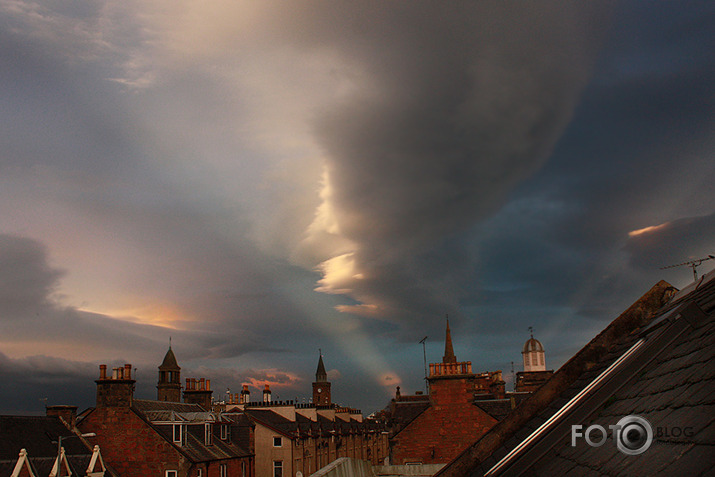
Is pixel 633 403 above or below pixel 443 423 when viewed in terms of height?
above

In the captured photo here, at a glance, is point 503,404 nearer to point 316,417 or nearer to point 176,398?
point 316,417

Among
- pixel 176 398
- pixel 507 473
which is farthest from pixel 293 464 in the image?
pixel 176 398

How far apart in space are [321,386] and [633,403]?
577ft

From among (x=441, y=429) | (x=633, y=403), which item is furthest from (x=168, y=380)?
(x=633, y=403)

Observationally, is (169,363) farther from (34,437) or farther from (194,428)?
(34,437)

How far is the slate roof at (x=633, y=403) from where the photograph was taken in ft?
11.5

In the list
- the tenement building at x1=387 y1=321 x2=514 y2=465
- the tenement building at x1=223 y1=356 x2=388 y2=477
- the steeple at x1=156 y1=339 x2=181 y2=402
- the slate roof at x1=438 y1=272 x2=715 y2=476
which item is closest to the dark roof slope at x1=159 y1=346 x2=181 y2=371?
the steeple at x1=156 y1=339 x2=181 y2=402

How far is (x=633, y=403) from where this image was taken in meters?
5.01

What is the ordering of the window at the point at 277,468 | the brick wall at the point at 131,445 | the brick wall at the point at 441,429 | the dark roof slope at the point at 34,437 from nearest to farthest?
the dark roof slope at the point at 34,437 → the brick wall at the point at 441,429 → the brick wall at the point at 131,445 → the window at the point at 277,468

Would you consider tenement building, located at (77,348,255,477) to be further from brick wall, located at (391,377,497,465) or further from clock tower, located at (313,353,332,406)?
clock tower, located at (313,353,332,406)

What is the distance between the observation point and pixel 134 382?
147ft

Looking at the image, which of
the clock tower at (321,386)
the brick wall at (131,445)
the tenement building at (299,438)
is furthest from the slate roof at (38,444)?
the clock tower at (321,386)

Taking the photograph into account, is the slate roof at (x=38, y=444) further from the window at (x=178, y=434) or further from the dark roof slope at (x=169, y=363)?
the dark roof slope at (x=169, y=363)

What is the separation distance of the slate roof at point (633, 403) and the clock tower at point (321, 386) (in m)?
167
